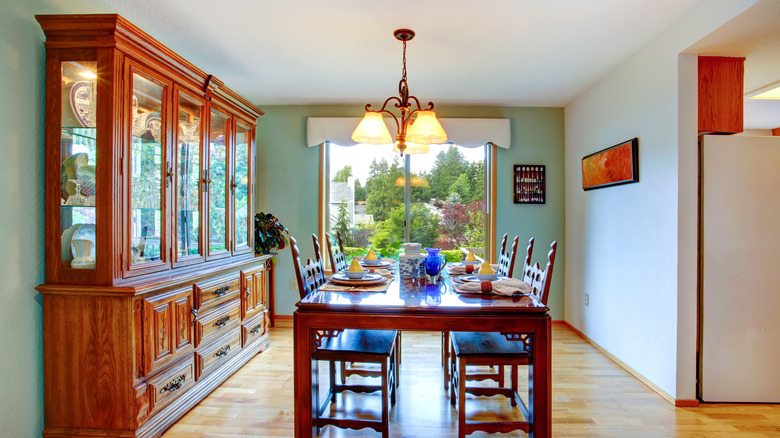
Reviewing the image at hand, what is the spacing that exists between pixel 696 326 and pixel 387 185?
301cm

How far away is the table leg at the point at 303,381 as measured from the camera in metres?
1.82

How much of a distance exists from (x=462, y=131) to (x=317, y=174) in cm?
168

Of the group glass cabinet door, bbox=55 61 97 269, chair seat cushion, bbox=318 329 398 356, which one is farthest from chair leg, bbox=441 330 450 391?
glass cabinet door, bbox=55 61 97 269

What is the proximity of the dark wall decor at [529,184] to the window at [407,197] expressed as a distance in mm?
342

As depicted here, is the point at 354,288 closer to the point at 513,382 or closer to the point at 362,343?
the point at 362,343

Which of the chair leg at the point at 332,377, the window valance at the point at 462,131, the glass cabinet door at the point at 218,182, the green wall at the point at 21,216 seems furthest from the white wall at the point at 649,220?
the green wall at the point at 21,216

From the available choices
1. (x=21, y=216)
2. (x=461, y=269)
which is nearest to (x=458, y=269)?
(x=461, y=269)

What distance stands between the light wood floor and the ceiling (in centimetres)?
224

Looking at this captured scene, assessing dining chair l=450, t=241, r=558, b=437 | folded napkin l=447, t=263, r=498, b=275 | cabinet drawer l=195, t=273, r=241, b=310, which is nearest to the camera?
dining chair l=450, t=241, r=558, b=437

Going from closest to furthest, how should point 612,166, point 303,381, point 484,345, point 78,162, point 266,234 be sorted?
point 303,381
point 78,162
point 484,345
point 612,166
point 266,234

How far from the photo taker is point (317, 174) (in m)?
4.34

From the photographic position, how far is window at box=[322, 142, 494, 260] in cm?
443

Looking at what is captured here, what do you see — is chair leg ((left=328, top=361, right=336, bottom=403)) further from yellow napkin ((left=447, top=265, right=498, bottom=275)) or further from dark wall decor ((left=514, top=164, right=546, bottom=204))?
dark wall decor ((left=514, top=164, right=546, bottom=204))

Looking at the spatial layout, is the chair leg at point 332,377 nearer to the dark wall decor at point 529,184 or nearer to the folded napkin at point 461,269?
the folded napkin at point 461,269
